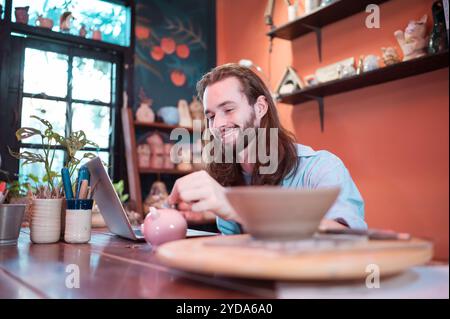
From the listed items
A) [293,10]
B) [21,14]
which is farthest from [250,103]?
[21,14]

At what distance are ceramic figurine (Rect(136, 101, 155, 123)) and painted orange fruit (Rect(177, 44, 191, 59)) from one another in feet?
2.29

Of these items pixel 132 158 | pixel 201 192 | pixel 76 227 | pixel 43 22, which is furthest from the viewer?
pixel 132 158

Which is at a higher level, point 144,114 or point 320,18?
point 320,18

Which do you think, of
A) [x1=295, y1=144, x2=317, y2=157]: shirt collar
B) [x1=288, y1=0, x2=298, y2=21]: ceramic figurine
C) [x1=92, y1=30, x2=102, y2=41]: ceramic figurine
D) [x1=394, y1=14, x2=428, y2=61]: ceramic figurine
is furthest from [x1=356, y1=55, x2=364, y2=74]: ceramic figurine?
[x1=92, y1=30, x2=102, y2=41]: ceramic figurine

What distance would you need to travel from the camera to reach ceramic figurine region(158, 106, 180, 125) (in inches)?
143

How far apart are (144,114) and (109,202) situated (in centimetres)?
246

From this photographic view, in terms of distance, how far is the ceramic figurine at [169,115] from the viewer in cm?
363

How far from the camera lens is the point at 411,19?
7.70 ft

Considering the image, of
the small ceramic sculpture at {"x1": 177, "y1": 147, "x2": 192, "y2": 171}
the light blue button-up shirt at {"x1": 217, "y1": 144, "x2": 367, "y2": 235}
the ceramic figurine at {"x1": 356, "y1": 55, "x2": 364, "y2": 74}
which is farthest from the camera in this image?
the small ceramic sculpture at {"x1": 177, "y1": 147, "x2": 192, "y2": 171}

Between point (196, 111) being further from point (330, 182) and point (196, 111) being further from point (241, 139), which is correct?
point (330, 182)

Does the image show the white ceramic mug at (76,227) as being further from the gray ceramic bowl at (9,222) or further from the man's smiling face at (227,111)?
the man's smiling face at (227,111)

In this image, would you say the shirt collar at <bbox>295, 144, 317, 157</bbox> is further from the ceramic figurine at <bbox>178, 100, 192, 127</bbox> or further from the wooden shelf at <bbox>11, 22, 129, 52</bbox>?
the wooden shelf at <bbox>11, 22, 129, 52</bbox>

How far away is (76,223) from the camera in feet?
3.62

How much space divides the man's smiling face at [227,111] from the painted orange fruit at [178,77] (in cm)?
228
